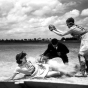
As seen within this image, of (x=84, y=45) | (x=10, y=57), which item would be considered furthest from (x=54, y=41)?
(x=10, y=57)

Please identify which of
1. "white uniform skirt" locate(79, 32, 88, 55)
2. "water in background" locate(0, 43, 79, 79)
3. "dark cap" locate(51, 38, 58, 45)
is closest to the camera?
"white uniform skirt" locate(79, 32, 88, 55)

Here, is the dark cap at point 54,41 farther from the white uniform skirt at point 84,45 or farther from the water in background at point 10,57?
the water in background at point 10,57

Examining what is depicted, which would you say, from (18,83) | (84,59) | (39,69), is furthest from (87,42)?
(18,83)

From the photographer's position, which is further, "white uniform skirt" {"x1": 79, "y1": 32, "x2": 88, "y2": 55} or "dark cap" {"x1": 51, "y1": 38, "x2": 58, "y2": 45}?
"dark cap" {"x1": 51, "y1": 38, "x2": 58, "y2": 45}

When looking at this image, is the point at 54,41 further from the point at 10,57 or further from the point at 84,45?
the point at 10,57

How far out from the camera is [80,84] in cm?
352

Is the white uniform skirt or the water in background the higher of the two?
the white uniform skirt

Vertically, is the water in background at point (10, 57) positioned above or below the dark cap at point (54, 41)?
below

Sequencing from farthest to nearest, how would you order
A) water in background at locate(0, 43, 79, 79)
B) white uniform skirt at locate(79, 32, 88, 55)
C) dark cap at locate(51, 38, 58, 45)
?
water in background at locate(0, 43, 79, 79), dark cap at locate(51, 38, 58, 45), white uniform skirt at locate(79, 32, 88, 55)

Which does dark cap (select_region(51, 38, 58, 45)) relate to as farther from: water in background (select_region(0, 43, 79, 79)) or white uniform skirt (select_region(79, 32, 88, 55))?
water in background (select_region(0, 43, 79, 79))

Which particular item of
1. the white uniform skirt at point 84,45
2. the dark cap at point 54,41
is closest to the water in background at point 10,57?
the dark cap at point 54,41

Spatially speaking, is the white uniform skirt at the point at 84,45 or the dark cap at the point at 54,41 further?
the dark cap at the point at 54,41


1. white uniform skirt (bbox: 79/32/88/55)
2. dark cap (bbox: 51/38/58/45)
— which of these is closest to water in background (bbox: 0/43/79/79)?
dark cap (bbox: 51/38/58/45)

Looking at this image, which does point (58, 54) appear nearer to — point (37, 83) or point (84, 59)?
point (84, 59)
